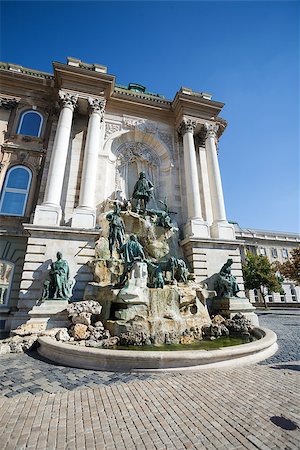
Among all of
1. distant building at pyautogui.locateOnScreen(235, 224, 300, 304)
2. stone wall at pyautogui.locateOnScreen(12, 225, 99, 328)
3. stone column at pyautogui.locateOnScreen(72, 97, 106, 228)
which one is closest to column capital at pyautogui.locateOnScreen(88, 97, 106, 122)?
stone column at pyautogui.locateOnScreen(72, 97, 106, 228)

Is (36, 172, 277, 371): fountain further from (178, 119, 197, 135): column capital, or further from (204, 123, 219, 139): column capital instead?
(204, 123, 219, 139): column capital

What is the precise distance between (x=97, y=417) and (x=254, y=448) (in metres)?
2.01

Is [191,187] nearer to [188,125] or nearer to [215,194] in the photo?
[215,194]

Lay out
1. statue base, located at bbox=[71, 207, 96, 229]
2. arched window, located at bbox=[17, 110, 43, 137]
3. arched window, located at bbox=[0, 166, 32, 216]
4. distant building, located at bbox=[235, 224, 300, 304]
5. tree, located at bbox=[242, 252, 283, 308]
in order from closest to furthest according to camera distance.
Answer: statue base, located at bbox=[71, 207, 96, 229] → arched window, located at bbox=[0, 166, 32, 216] → arched window, located at bbox=[17, 110, 43, 137] → tree, located at bbox=[242, 252, 283, 308] → distant building, located at bbox=[235, 224, 300, 304]

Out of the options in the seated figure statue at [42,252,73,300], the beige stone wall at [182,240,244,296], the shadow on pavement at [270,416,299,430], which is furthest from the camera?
the beige stone wall at [182,240,244,296]

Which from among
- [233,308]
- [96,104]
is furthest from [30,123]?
[233,308]

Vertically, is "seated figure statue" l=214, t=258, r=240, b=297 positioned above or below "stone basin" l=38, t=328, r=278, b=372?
above

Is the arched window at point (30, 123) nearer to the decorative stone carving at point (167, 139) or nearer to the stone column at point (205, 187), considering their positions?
the decorative stone carving at point (167, 139)

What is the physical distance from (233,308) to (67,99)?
15.6 meters

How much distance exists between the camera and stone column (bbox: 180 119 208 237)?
13.8m

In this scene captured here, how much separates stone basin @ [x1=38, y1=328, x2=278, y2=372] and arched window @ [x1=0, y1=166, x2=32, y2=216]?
10.1 meters

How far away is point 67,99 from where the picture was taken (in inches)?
558

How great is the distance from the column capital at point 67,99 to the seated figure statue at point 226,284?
13.5 m

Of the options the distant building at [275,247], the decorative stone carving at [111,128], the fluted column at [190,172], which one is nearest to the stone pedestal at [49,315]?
the fluted column at [190,172]
